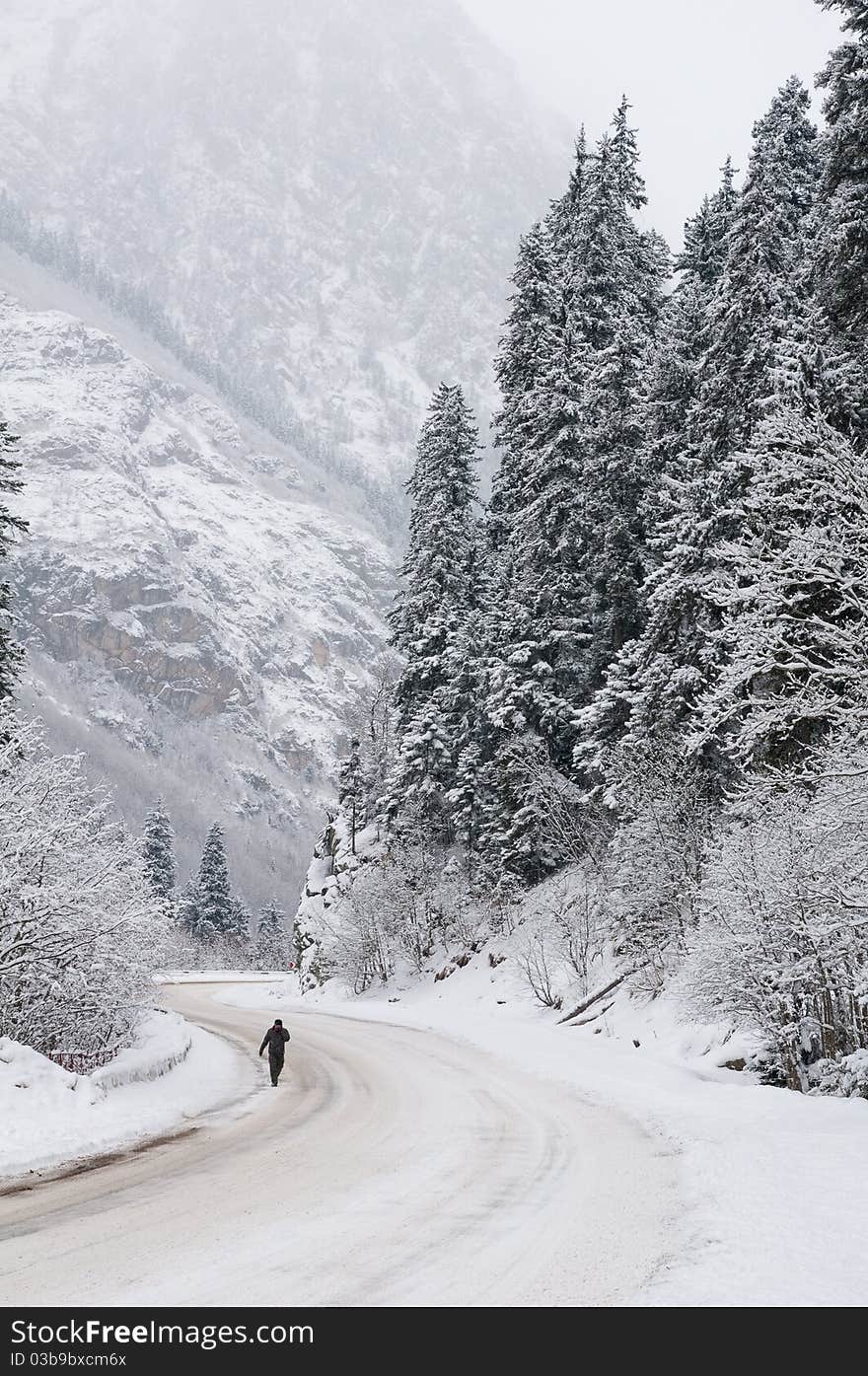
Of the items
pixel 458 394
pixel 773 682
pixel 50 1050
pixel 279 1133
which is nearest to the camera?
pixel 279 1133

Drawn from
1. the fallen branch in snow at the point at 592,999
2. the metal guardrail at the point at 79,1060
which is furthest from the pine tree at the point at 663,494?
the metal guardrail at the point at 79,1060

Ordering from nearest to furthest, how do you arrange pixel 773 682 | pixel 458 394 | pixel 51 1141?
pixel 51 1141
pixel 773 682
pixel 458 394

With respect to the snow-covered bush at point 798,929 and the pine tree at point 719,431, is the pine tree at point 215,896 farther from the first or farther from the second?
the snow-covered bush at point 798,929

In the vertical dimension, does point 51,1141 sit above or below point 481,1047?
above

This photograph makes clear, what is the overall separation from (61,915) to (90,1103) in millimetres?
2709

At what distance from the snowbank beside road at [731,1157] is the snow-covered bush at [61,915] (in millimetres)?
7468

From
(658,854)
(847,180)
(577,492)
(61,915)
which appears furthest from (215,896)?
(847,180)

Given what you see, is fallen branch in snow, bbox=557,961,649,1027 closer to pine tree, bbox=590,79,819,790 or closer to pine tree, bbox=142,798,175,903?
pine tree, bbox=590,79,819,790

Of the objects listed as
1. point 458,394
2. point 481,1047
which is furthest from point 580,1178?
point 458,394

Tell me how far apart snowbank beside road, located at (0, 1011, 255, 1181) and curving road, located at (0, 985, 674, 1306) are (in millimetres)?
684

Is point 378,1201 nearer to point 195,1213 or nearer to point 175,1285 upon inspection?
point 195,1213

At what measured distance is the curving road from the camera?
5617mm
